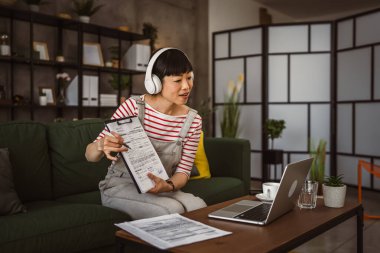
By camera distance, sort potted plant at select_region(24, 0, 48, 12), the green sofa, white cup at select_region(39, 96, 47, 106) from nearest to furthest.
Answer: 1. the green sofa
2. potted plant at select_region(24, 0, 48, 12)
3. white cup at select_region(39, 96, 47, 106)

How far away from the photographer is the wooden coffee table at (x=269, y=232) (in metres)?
1.11

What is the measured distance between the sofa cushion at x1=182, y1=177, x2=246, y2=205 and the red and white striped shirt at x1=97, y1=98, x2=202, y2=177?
0.57 metres

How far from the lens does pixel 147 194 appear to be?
5.77ft

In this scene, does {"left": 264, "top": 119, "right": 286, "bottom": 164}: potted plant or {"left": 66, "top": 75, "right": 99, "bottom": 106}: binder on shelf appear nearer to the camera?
{"left": 66, "top": 75, "right": 99, "bottom": 106}: binder on shelf

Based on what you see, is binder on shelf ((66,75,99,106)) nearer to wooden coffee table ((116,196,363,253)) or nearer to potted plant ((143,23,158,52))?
potted plant ((143,23,158,52))

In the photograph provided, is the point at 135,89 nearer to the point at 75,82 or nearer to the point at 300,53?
the point at 75,82

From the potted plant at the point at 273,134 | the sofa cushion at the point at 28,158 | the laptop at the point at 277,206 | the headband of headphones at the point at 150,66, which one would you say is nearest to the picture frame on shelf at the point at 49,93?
the sofa cushion at the point at 28,158

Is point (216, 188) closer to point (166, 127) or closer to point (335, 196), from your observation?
point (166, 127)

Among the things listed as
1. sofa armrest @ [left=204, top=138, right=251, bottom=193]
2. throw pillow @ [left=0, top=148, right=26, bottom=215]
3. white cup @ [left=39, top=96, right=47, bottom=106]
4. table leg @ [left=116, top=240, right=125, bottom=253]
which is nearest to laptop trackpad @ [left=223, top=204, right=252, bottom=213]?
table leg @ [left=116, top=240, right=125, bottom=253]

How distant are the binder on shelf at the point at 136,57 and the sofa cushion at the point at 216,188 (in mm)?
2343

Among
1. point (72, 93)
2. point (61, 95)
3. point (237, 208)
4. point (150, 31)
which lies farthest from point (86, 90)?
point (237, 208)

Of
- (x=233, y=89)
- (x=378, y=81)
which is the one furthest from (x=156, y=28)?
(x=378, y=81)

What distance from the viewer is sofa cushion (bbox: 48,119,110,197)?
2285 mm

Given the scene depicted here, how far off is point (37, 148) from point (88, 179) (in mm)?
379
